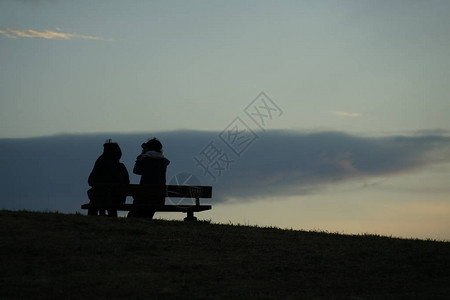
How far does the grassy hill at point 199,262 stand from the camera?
1138cm

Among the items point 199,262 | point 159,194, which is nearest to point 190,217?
point 159,194

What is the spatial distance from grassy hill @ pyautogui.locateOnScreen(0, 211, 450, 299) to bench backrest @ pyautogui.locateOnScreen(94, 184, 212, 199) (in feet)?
2.95

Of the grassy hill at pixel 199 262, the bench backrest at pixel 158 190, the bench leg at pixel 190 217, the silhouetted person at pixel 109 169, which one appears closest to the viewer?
the grassy hill at pixel 199 262

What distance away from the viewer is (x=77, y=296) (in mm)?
10758

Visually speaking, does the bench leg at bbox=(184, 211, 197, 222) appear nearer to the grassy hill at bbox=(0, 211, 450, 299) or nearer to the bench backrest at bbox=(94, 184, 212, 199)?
the bench backrest at bbox=(94, 184, 212, 199)

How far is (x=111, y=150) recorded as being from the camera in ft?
61.0

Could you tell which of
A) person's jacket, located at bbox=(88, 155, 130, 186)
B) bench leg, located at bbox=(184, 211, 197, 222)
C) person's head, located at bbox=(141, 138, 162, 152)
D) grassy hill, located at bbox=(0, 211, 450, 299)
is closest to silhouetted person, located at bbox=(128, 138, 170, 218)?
person's head, located at bbox=(141, 138, 162, 152)

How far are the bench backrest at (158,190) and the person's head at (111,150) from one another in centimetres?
115

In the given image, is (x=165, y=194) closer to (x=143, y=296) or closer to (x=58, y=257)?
(x=58, y=257)

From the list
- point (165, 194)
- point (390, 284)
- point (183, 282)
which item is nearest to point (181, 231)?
point (165, 194)

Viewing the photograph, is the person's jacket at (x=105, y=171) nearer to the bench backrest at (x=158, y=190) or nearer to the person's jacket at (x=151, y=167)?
the person's jacket at (x=151, y=167)

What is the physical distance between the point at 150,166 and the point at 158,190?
35.2 inches

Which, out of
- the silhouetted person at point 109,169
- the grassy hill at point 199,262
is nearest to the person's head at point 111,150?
the silhouetted person at point 109,169

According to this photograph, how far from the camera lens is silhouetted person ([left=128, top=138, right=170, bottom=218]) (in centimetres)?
1850
